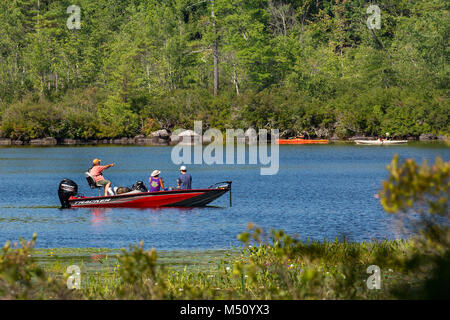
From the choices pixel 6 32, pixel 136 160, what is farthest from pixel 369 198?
pixel 6 32

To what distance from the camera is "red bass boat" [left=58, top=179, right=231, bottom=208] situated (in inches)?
1368

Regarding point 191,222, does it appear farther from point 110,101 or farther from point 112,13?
point 112,13

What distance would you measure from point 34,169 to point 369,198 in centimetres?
3108

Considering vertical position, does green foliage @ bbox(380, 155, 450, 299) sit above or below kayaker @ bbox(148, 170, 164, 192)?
above

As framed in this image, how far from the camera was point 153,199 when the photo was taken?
35.2 metres

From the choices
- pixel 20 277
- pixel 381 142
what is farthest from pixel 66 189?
pixel 381 142

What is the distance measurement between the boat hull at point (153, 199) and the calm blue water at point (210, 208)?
33 centimetres

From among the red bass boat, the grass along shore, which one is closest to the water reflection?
the red bass boat

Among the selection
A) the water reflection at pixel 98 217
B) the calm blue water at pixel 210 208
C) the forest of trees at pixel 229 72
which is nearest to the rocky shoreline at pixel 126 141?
the forest of trees at pixel 229 72

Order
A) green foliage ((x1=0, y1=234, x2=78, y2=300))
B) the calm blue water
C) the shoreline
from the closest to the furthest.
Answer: green foliage ((x1=0, y1=234, x2=78, y2=300)) < the calm blue water < the shoreline

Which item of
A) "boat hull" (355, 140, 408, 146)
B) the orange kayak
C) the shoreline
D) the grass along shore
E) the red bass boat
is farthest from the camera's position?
the shoreline

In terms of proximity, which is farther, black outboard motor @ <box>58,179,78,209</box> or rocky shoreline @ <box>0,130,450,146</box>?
rocky shoreline @ <box>0,130,450,146</box>

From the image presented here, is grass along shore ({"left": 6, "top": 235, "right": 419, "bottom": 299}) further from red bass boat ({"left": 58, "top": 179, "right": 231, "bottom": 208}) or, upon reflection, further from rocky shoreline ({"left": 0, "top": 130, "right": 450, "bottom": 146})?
rocky shoreline ({"left": 0, "top": 130, "right": 450, "bottom": 146})
